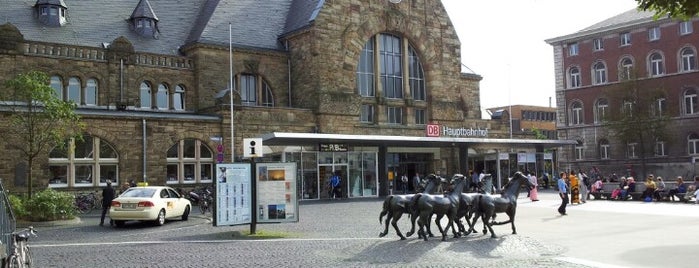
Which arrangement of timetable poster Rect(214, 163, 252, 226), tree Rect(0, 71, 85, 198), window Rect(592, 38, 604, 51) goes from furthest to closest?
window Rect(592, 38, 604, 51)
tree Rect(0, 71, 85, 198)
timetable poster Rect(214, 163, 252, 226)

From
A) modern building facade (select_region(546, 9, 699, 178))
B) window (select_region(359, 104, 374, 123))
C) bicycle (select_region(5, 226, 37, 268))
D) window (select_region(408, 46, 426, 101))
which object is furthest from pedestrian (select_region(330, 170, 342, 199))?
modern building facade (select_region(546, 9, 699, 178))

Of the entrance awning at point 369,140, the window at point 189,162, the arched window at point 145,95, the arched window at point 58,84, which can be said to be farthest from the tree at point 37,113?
the arched window at point 145,95

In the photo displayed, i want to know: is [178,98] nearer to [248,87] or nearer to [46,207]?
[248,87]

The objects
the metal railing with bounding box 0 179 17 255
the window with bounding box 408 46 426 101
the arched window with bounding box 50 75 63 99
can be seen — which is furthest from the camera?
the window with bounding box 408 46 426 101

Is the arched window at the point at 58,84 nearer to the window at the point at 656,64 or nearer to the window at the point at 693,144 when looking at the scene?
the window at the point at 656,64

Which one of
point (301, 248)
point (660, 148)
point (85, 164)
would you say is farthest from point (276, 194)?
point (660, 148)

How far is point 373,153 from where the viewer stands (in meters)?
39.2

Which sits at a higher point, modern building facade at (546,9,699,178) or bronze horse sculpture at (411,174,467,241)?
modern building facade at (546,9,699,178)

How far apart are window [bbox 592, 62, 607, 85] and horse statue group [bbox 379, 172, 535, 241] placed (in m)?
49.5

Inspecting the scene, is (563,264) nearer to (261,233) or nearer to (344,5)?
(261,233)

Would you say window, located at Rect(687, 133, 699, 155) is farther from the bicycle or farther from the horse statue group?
the bicycle

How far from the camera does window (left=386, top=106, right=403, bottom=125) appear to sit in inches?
1780

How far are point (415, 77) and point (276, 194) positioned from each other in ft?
98.5

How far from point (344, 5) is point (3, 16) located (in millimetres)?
19379
